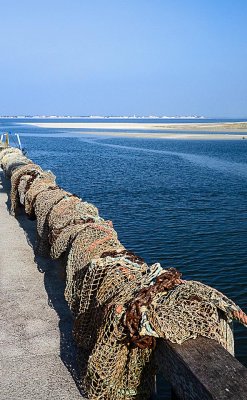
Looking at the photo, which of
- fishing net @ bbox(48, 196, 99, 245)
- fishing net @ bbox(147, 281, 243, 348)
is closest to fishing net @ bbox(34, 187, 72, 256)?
fishing net @ bbox(48, 196, 99, 245)

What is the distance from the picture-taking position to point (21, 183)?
1555cm

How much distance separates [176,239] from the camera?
18188 millimetres

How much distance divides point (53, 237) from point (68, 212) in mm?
770

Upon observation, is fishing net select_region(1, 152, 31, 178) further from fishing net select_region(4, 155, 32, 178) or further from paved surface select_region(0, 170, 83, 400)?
paved surface select_region(0, 170, 83, 400)

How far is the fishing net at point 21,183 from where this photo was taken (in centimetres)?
1507

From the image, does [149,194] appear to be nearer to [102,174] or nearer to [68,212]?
[102,174]

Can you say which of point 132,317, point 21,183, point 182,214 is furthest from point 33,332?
point 182,214

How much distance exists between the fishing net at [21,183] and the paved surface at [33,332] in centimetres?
382

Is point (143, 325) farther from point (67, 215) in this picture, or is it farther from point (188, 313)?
point (67, 215)

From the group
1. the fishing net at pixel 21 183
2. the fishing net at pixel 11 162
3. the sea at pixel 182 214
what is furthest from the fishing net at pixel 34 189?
the fishing net at pixel 11 162

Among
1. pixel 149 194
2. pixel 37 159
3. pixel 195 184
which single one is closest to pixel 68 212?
pixel 149 194

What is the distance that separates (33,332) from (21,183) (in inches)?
357

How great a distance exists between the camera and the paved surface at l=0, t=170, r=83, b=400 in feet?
18.9

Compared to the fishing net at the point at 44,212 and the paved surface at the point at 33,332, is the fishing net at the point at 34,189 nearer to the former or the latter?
the fishing net at the point at 44,212
